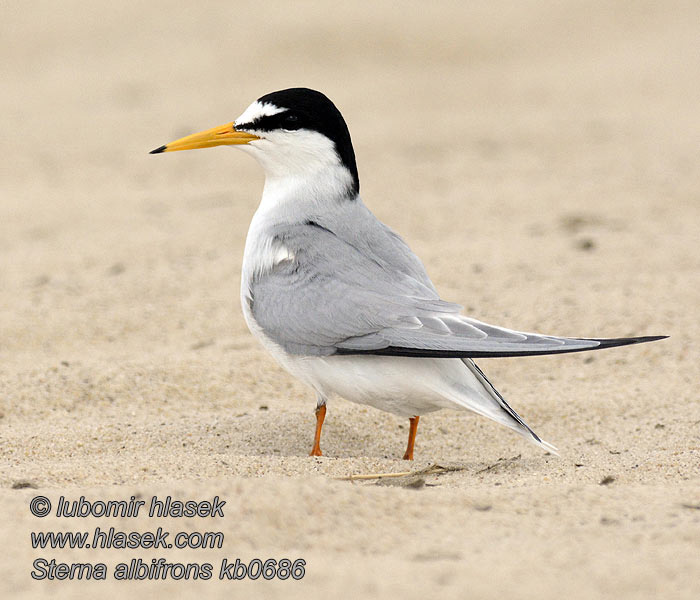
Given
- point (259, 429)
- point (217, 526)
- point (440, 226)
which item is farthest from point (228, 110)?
point (217, 526)

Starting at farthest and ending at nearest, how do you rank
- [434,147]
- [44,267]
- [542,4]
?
1. [542,4]
2. [434,147]
3. [44,267]

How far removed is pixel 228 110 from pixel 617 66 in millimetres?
5165

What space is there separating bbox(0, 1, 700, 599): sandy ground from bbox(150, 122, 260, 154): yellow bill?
44.1 inches

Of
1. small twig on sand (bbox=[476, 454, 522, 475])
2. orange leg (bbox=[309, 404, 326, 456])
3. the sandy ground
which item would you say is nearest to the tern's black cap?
orange leg (bbox=[309, 404, 326, 456])

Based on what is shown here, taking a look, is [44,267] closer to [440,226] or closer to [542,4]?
[440,226]

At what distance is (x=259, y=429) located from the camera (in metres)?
4.36

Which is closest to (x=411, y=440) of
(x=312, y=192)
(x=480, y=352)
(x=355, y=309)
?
(x=355, y=309)

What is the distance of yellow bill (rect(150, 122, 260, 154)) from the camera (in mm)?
4523

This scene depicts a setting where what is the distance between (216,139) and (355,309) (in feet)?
4.05

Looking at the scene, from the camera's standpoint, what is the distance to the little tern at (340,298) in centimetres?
367

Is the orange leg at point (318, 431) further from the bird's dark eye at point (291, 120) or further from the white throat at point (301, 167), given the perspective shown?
the bird's dark eye at point (291, 120)

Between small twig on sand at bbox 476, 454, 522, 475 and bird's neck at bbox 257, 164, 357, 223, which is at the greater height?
bird's neck at bbox 257, 164, 357, 223

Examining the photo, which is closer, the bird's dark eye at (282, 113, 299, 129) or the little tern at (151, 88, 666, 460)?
the little tern at (151, 88, 666, 460)

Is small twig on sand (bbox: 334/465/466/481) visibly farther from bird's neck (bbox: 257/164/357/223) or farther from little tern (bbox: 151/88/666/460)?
bird's neck (bbox: 257/164/357/223)
